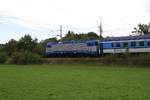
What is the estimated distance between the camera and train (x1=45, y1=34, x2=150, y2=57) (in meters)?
54.7

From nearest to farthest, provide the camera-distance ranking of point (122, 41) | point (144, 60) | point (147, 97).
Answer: point (147, 97) → point (144, 60) → point (122, 41)

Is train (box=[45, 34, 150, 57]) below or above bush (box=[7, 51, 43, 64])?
above

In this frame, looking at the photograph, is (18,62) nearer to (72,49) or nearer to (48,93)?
(72,49)

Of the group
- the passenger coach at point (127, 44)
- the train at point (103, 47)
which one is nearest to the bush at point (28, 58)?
the train at point (103, 47)

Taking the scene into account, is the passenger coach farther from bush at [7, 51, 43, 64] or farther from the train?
bush at [7, 51, 43, 64]

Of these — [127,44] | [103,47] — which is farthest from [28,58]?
[127,44]

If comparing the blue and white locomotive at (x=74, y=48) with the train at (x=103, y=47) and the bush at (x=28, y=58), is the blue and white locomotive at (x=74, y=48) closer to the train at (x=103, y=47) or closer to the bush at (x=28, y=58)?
the train at (x=103, y=47)

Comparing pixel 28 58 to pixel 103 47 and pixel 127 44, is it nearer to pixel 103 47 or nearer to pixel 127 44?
pixel 103 47

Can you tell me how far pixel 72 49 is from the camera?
2569 inches

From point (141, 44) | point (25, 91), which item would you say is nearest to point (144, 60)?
point (141, 44)

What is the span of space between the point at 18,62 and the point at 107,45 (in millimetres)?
20760

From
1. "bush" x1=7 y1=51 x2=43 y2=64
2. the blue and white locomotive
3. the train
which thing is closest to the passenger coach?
the train

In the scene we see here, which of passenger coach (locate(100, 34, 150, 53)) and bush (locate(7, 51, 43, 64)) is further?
bush (locate(7, 51, 43, 64))

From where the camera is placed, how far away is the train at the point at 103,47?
54.7 m
